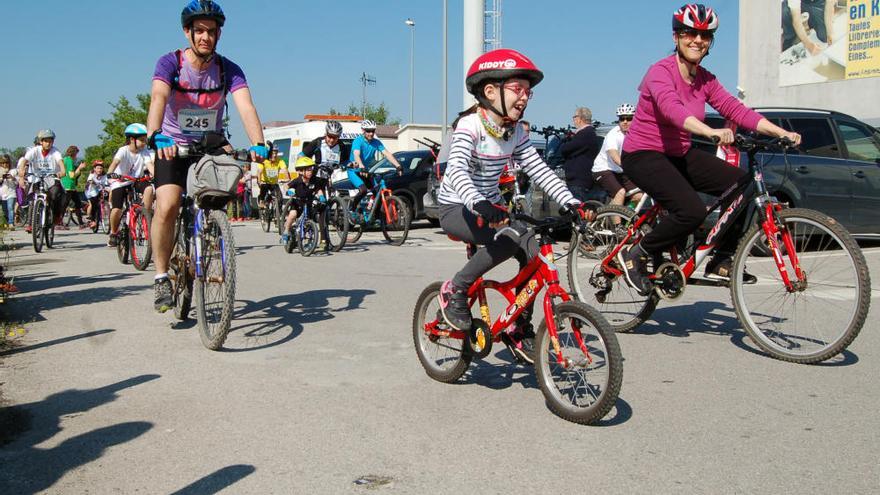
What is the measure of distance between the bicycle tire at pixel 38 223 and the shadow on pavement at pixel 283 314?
7.79m

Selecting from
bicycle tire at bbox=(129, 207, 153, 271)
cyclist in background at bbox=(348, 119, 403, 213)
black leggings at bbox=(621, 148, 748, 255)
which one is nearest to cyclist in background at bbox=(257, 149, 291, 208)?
cyclist in background at bbox=(348, 119, 403, 213)

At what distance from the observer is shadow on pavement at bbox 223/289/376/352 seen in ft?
21.1

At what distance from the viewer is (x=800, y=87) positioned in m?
34.4

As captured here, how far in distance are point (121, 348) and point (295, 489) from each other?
3135 millimetres

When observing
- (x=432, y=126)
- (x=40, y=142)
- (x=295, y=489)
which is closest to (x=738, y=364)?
(x=295, y=489)

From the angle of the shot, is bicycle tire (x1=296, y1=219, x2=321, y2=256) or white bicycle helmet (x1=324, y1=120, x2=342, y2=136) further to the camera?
white bicycle helmet (x1=324, y1=120, x2=342, y2=136)

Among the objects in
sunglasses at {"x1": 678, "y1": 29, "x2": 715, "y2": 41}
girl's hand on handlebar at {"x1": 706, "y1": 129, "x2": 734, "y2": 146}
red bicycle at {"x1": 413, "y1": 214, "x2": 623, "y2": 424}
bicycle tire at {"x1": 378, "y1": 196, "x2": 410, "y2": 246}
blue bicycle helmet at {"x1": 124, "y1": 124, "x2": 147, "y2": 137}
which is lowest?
red bicycle at {"x1": 413, "y1": 214, "x2": 623, "y2": 424}

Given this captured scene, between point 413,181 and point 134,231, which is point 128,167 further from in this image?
point 413,181

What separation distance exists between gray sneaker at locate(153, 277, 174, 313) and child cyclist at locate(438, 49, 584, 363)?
260 centimetres

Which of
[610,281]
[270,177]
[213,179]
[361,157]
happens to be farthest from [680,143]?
[270,177]

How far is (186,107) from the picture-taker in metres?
6.56

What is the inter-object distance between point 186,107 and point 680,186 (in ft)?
11.5

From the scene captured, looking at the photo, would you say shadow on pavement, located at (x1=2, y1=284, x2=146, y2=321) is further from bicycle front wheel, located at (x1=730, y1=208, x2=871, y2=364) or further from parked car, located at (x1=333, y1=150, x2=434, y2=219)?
parked car, located at (x1=333, y1=150, x2=434, y2=219)

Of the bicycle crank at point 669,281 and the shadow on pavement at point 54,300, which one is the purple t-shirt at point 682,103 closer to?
the bicycle crank at point 669,281
